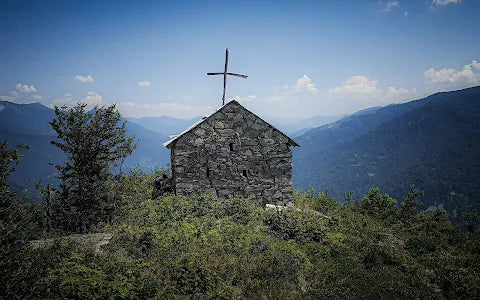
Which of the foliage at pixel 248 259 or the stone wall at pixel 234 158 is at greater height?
the stone wall at pixel 234 158

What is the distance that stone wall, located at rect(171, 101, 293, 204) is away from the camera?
515 inches

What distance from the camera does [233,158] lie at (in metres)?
13.5

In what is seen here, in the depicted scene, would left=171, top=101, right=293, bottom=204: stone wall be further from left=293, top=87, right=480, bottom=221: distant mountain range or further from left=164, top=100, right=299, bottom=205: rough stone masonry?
left=293, top=87, right=480, bottom=221: distant mountain range

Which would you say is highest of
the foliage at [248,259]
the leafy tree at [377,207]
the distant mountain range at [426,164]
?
the foliage at [248,259]

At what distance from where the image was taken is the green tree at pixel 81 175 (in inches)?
386

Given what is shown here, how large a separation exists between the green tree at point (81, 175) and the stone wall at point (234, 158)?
3374 millimetres

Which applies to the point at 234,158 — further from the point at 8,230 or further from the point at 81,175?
the point at 8,230

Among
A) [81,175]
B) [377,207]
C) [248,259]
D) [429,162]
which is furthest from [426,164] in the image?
[81,175]

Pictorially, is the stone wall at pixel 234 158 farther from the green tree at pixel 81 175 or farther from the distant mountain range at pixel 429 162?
the distant mountain range at pixel 429 162

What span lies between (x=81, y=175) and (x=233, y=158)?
6434 millimetres

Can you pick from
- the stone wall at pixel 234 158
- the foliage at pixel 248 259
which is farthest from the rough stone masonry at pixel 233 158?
the foliage at pixel 248 259

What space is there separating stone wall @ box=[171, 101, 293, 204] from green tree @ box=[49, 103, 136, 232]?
3374 millimetres

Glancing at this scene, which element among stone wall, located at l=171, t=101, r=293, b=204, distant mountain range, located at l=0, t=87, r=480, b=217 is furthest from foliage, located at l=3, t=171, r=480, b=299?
distant mountain range, located at l=0, t=87, r=480, b=217

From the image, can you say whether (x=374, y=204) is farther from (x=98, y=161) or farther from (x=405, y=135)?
(x=405, y=135)
